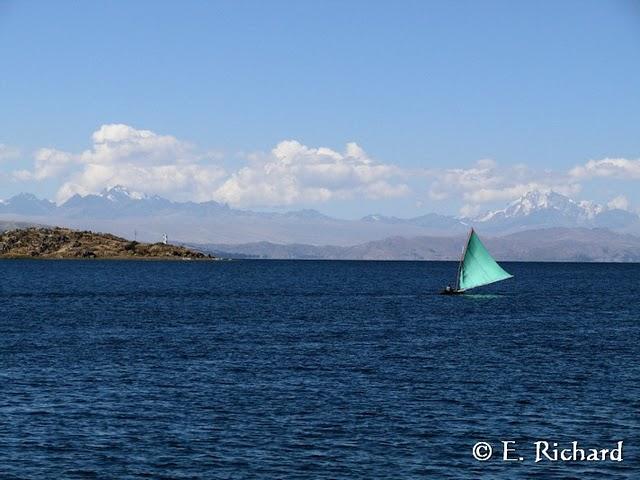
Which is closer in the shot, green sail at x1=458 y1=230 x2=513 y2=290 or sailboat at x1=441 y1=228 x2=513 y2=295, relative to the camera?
sailboat at x1=441 y1=228 x2=513 y2=295

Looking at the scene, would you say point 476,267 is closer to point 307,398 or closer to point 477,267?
point 477,267

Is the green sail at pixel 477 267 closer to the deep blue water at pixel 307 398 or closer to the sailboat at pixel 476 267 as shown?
the sailboat at pixel 476 267

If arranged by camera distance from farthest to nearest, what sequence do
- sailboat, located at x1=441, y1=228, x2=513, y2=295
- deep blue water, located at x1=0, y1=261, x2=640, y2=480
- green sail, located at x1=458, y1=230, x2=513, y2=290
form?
green sail, located at x1=458, y1=230, x2=513, y2=290
sailboat, located at x1=441, y1=228, x2=513, y2=295
deep blue water, located at x1=0, y1=261, x2=640, y2=480

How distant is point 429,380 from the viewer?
76.8 meters

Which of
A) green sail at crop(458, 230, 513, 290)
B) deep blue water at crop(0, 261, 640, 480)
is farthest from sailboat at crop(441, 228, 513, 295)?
deep blue water at crop(0, 261, 640, 480)

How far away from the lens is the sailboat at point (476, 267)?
577ft

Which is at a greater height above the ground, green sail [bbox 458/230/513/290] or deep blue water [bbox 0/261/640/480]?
→ green sail [bbox 458/230/513/290]

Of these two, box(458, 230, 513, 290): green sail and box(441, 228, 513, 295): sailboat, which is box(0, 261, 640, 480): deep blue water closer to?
box(441, 228, 513, 295): sailboat

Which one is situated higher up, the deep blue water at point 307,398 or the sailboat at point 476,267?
the sailboat at point 476,267

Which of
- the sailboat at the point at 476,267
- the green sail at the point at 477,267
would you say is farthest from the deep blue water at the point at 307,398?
the green sail at the point at 477,267

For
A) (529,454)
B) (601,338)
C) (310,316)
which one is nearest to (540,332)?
(601,338)

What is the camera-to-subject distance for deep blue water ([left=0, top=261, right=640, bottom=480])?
51.2 meters

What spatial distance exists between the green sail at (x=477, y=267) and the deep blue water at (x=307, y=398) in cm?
4860

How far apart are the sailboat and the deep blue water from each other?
48440 millimetres
